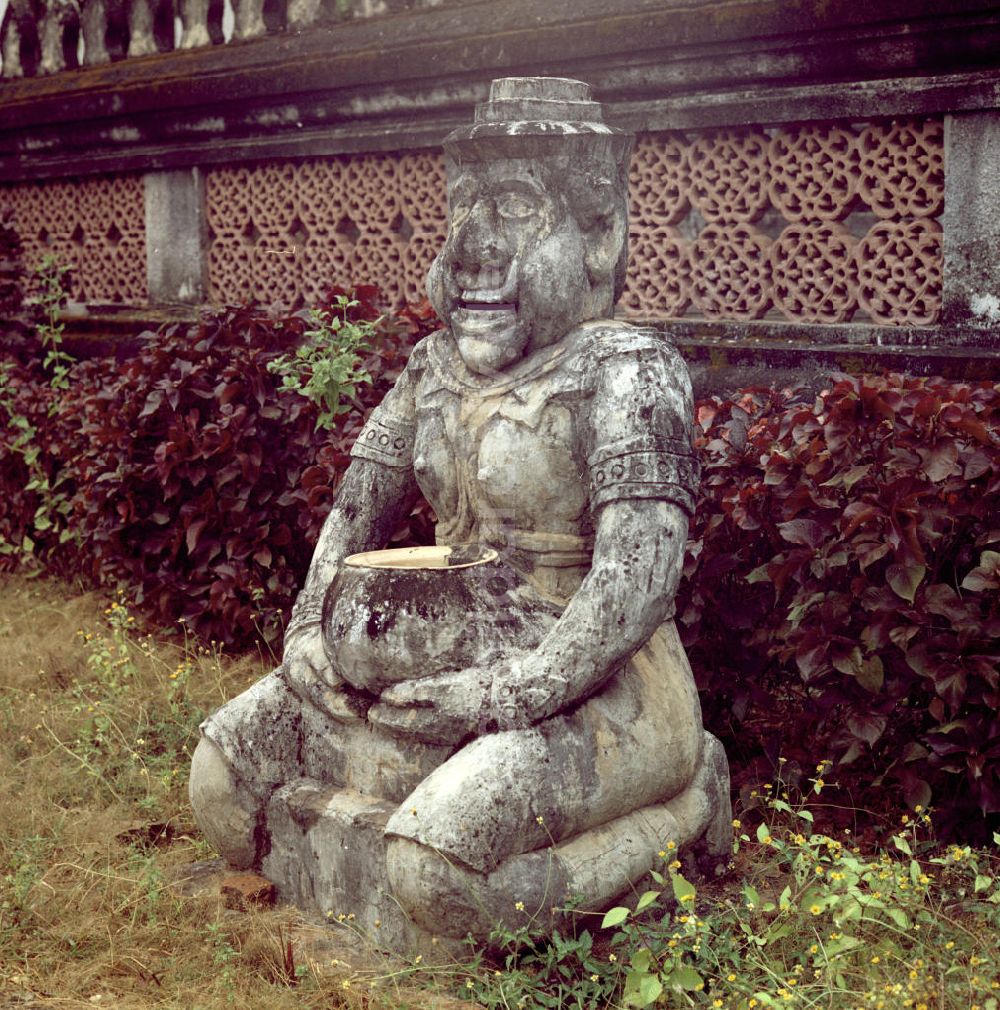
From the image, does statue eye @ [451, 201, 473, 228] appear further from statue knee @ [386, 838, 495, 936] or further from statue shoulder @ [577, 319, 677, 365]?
statue knee @ [386, 838, 495, 936]

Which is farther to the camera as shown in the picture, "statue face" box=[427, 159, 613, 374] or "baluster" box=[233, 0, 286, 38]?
"baluster" box=[233, 0, 286, 38]

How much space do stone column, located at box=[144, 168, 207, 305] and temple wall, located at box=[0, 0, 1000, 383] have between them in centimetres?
1

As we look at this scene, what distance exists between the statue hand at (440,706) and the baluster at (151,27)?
5728mm

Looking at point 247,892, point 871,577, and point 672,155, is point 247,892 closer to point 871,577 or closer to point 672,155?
point 871,577

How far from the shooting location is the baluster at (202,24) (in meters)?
7.64

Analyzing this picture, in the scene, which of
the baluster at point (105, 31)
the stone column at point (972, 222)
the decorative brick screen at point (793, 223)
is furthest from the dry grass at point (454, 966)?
the baluster at point (105, 31)

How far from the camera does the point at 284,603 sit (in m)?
5.72

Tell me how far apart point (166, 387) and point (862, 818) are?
3.24 meters

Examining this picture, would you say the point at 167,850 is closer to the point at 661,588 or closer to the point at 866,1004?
the point at 661,588

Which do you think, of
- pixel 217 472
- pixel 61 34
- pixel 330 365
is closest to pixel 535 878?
pixel 330 365

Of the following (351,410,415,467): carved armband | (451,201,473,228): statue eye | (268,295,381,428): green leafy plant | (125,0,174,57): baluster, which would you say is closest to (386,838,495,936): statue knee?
(351,410,415,467): carved armband

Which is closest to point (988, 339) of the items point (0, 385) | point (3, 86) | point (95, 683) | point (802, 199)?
point (802, 199)

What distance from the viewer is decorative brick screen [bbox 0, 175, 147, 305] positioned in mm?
8070

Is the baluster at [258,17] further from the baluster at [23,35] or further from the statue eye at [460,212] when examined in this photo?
the statue eye at [460,212]
